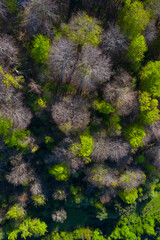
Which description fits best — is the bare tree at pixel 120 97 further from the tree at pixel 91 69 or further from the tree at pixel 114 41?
the tree at pixel 114 41

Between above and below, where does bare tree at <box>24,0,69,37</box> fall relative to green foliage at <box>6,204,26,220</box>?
above

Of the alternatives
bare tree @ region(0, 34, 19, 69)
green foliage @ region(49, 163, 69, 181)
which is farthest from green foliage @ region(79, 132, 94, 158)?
bare tree @ region(0, 34, 19, 69)

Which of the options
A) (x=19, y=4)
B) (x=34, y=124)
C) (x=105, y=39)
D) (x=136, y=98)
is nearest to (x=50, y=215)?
(x=34, y=124)

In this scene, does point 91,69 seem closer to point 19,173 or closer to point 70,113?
point 70,113

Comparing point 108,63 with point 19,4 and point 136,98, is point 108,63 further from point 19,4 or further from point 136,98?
point 19,4

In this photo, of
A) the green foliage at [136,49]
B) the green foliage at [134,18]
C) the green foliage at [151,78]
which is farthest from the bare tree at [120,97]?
the green foliage at [134,18]

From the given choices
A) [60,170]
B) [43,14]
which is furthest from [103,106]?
[43,14]

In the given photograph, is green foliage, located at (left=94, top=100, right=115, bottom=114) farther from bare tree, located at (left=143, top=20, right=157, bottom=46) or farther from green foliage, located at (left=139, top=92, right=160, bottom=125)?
bare tree, located at (left=143, top=20, right=157, bottom=46)
